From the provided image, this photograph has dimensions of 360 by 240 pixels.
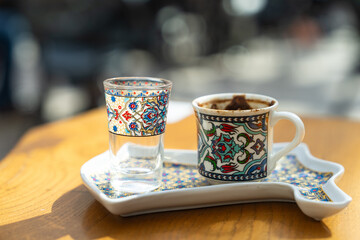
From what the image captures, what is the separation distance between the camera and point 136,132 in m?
0.61

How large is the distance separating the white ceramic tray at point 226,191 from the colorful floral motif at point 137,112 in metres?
0.09

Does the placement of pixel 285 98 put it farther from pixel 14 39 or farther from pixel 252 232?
pixel 252 232

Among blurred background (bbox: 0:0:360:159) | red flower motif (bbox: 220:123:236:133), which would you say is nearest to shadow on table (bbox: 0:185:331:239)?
red flower motif (bbox: 220:123:236:133)

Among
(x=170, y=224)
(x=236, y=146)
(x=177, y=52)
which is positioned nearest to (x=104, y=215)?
(x=170, y=224)

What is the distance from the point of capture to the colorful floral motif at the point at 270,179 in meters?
0.61

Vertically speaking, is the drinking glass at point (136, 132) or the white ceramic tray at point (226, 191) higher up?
the drinking glass at point (136, 132)

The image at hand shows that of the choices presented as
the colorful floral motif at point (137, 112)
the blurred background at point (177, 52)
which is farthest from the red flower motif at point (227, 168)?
the blurred background at point (177, 52)

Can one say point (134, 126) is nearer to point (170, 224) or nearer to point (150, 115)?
point (150, 115)

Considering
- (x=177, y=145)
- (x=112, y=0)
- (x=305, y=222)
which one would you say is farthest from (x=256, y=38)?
(x=305, y=222)

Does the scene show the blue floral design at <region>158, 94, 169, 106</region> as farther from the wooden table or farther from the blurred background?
the blurred background

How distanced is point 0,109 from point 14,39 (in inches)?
16.1

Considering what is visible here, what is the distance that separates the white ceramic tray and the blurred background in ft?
3.60

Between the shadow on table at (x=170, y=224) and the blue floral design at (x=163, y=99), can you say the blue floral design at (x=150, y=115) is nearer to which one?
the blue floral design at (x=163, y=99)

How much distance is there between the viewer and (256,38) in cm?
475
